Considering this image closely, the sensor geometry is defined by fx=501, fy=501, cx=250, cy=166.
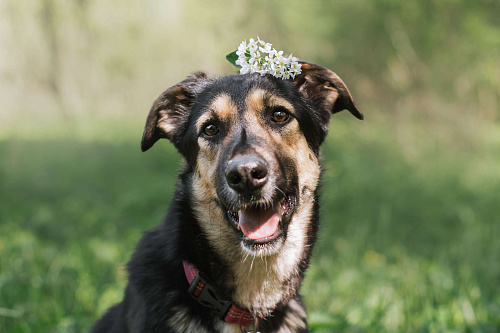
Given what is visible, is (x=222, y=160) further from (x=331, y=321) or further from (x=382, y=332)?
(x=382, y=332)

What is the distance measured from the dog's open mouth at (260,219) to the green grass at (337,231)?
48 cm

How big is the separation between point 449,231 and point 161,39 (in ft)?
20.7

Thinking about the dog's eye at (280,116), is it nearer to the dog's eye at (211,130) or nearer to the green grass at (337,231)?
the dog's eye at (211,130)

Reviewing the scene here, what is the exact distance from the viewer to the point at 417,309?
13.5 ft

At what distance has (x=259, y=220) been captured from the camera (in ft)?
9.38

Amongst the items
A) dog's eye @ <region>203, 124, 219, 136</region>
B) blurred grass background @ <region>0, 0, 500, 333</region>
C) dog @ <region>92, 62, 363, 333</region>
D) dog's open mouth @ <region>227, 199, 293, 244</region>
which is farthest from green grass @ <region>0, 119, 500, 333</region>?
dog's eye @ <region>203, 124, 219, 136</region>

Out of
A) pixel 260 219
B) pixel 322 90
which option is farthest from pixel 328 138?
pixel 260 219

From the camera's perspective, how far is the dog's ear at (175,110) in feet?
10.5

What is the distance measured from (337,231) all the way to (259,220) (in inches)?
151

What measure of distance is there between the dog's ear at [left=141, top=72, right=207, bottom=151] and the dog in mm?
11

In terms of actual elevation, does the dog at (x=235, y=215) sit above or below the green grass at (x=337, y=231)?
above

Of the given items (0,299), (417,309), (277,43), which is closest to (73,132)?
(277,43)

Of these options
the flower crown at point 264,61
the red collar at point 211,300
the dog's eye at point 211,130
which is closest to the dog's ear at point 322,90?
the flower crown at point 264,61

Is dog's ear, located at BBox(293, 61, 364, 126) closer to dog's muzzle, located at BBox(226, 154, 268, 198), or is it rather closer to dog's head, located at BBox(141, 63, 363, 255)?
dog's head, located at BBox(141, 63, 363, 255)
